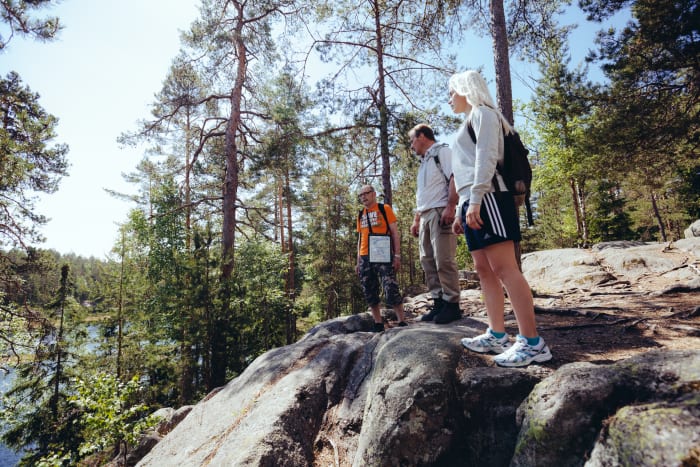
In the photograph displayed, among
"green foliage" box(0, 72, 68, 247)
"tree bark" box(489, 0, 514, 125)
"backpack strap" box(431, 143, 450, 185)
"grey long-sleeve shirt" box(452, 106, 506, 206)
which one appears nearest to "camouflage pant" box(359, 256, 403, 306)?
"backpack strap" box(431, 143, 450, 185)

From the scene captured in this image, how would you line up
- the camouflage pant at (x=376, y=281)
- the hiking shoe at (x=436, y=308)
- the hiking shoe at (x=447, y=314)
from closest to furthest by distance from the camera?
the hiking shoe at (x=447, y=314)
the hiking shoe at (x=436, y=308)
the camouflage pant at (x=376, y=281)

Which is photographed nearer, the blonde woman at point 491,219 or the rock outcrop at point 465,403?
the rock outcrop at point 465,403

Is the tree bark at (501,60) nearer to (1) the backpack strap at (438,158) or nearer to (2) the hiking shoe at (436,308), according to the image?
(1) the backpack strap at (438,158)

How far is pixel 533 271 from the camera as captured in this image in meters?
9.62

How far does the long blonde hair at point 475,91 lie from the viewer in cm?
228

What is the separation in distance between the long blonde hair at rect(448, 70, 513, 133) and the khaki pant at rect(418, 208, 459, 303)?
4.79ft

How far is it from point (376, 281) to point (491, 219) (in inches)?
96.2

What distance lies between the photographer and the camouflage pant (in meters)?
4.27

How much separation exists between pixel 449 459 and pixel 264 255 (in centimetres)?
1536

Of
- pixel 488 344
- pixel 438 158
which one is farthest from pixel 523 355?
pixel 438 158

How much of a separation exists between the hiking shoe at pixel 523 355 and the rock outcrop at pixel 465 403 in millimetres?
75

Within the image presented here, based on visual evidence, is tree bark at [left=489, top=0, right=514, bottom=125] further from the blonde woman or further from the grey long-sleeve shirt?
the grey long-sleeve shirt

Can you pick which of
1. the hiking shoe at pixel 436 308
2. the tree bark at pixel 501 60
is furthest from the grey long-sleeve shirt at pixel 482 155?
the tree bark at pixel 501 60

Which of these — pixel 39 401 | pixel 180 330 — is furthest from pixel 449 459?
pixel 39 401
